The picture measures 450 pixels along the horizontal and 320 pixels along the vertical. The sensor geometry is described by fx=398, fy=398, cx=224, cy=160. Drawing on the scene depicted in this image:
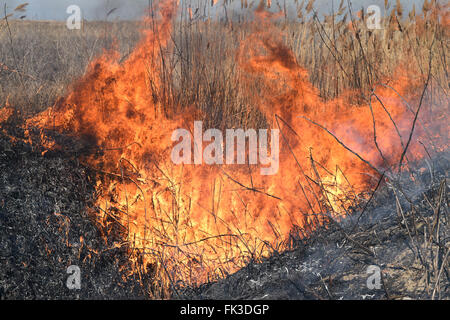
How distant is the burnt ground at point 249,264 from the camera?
5.94 ft

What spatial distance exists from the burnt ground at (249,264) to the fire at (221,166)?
0.21 metres

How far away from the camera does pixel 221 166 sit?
3.10 m

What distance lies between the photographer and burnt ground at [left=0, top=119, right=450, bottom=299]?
1.81 m

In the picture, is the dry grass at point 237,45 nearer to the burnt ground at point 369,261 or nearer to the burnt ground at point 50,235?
the burnt ground at point 50,235

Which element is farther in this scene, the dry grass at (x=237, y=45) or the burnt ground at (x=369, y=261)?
the dry grass at (x=237, y=45)

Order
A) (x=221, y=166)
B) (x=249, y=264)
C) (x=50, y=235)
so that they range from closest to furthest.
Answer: (x=249, y=264), (x=50, y=235), (x=221, y=166)

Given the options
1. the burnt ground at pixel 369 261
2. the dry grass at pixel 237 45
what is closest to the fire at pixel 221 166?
the dry grass at pixel 237 45

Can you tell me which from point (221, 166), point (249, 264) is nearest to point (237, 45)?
point (221, 166)

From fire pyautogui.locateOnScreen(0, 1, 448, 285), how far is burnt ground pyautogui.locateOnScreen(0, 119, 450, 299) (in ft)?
0.70

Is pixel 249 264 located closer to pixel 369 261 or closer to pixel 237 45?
pixel 369 261

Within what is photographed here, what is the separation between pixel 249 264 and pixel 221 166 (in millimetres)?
1021

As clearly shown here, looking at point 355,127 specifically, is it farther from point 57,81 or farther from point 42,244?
point 57,81

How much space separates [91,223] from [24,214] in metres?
0.44
